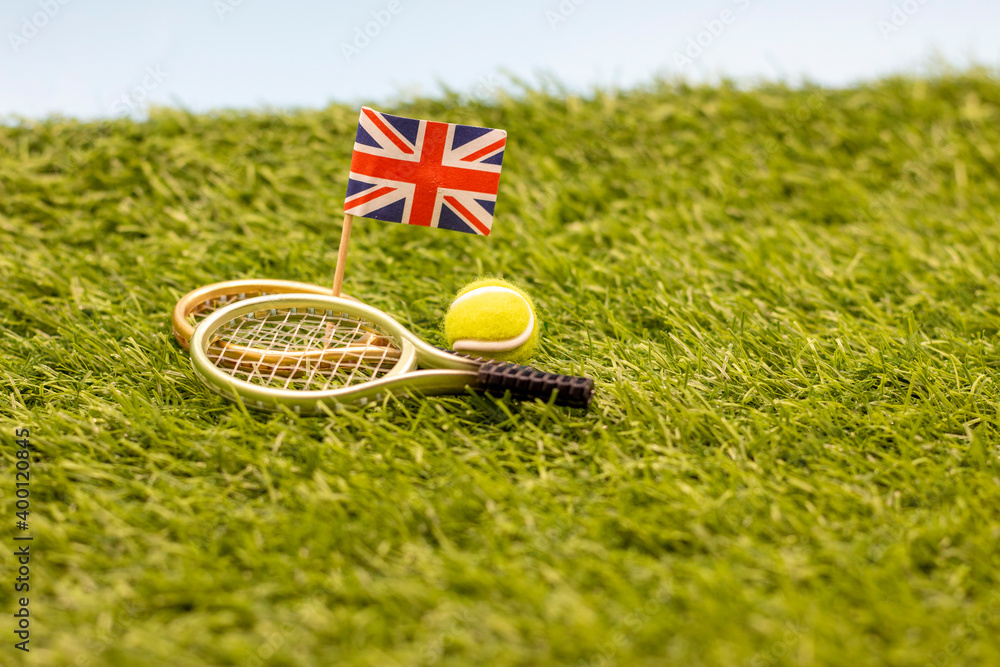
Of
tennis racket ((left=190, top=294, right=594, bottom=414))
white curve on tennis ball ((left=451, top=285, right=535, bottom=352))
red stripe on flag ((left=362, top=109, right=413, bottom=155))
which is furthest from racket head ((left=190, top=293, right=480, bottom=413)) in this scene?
red stripe on flag ((left=362, top=109, right=413, bottom=155))

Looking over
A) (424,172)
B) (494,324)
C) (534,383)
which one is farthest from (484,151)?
(534,383)

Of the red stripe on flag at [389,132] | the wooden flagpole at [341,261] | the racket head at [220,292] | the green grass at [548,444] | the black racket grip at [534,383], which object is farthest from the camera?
the racket head at [220,292]

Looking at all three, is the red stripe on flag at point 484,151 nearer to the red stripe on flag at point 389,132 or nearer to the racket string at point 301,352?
the red stripe on flag at point 389,132

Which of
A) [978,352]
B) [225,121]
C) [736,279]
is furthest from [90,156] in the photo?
[978,352]

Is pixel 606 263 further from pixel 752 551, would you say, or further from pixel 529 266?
pixel 752 551

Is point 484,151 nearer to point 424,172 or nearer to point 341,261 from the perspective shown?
point 424,172

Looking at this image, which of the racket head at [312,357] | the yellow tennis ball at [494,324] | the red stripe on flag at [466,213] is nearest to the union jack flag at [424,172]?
the red stripe on flag at [466,213]

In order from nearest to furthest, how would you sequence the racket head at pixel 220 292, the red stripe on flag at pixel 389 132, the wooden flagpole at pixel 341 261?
the red stripe on flag at pixel 389 132
the wooden flagpole at pixel 341 261
the racket head at pixel 220 292
